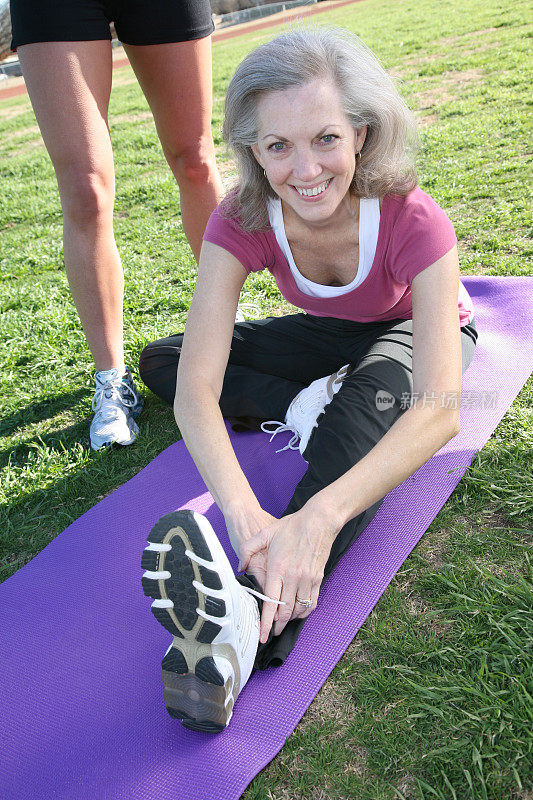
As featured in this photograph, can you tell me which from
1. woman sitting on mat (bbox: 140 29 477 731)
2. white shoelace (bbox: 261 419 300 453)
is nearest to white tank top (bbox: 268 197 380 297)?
woman sitting on mat (bbox: 140 29 477 731)

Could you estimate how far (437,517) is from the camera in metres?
2.03

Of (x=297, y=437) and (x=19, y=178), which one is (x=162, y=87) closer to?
(x=297, y=437)

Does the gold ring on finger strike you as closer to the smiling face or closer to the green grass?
the green grass

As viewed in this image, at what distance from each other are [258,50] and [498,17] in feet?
32.3

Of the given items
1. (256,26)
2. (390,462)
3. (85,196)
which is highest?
(85,196)

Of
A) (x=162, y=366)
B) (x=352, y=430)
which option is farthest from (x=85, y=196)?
(x=352, y=430)

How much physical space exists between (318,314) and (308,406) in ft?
1.06

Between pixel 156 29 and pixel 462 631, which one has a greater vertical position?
pixel 156 29

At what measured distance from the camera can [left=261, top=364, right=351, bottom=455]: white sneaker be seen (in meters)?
2.35

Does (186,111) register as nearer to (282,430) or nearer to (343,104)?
(343,104)

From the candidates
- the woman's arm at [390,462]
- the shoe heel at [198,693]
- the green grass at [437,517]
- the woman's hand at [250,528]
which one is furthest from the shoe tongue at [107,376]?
the shoe heel at [198,693]

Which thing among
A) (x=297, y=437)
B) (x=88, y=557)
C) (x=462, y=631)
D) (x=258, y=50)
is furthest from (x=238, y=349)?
(x=462, y=631)

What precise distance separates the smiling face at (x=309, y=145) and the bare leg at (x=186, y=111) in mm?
932

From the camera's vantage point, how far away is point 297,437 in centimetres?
249
